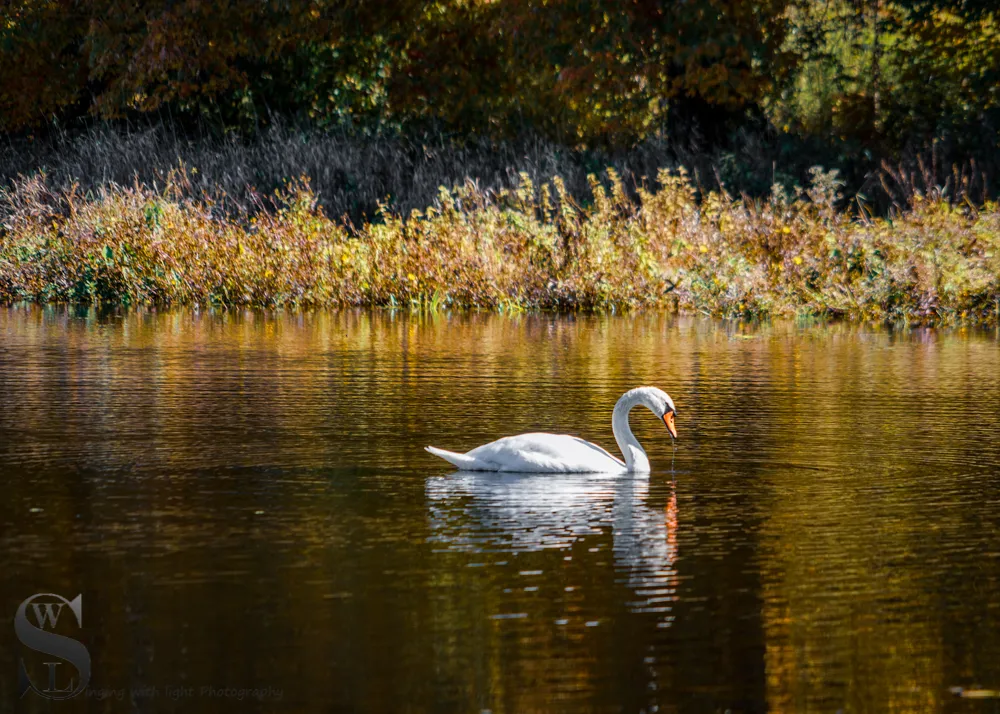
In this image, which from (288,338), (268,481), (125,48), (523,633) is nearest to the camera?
(523,633)

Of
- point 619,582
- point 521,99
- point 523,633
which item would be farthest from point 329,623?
point 521,99

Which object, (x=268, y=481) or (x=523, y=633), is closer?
(x=523, y=633)

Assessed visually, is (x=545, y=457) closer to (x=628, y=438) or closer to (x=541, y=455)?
(x=541, y=455)

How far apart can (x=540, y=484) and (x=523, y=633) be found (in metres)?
3.11

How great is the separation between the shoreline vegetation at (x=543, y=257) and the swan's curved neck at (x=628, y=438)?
438 inches

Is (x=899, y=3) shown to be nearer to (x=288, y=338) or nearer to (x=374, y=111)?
(x=374, y=111)

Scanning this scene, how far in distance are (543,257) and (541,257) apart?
1.0 inches

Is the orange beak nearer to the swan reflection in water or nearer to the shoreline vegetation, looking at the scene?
the swan reflection in water

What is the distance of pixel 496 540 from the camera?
7.25 meters

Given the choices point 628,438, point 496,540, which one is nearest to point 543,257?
point 628,438

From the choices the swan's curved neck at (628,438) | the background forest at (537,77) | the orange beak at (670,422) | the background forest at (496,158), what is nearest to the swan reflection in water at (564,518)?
the swan's curved neck at (628,438)

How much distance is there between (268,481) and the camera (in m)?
8.70

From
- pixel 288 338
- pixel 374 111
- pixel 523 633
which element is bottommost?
pixel 523 633

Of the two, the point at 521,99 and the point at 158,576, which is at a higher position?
→ the point at 521,99
